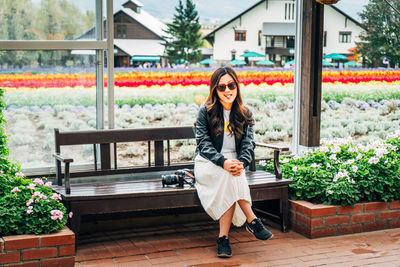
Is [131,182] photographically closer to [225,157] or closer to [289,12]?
[225,157]

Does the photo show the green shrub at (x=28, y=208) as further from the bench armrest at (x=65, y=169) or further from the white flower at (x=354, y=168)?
the white flower at (x=354, y=168)

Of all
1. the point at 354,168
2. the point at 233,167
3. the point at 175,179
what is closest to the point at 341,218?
the point at 354,168

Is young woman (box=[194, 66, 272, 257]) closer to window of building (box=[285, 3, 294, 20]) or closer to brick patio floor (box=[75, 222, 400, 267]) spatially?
brick patio floor (box=[75, 222, 400, 267])

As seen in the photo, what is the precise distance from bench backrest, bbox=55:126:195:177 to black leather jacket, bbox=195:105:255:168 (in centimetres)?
71

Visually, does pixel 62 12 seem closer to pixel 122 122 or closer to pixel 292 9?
pixel 122 122

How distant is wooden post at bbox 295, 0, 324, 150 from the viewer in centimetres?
620

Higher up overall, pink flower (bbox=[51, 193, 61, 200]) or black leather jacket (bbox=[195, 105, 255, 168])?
black leather jacket (bbox=[195, 105, 255, 168])

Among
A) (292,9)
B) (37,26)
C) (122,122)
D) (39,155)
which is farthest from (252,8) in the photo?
(39,155)

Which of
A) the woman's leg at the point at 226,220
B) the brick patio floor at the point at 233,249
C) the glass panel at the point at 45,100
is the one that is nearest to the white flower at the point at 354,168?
the brick patio floor at the point at 233,249

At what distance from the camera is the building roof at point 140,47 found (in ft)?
18.8

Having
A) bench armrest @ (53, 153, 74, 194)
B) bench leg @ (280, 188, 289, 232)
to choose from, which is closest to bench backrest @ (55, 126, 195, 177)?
bench armrest @ (53, 153, 74, 194)

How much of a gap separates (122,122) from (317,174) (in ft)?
6.28

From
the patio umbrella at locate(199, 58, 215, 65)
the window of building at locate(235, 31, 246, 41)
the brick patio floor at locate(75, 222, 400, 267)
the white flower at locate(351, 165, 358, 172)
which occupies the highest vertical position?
the window of building at locate(235, 31, 246, 41)

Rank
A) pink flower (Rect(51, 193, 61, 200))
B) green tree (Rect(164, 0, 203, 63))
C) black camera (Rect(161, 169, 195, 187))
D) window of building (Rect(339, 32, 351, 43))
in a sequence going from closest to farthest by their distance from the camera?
1. pink flower (Rect(51, 193, 61, 200))
2. black camera (Rect(161, 169, 195, 187))
3. green tree (Rect(164, 0, 203, 63))
4. window of building (Rect(339, 32, 351, 43))
